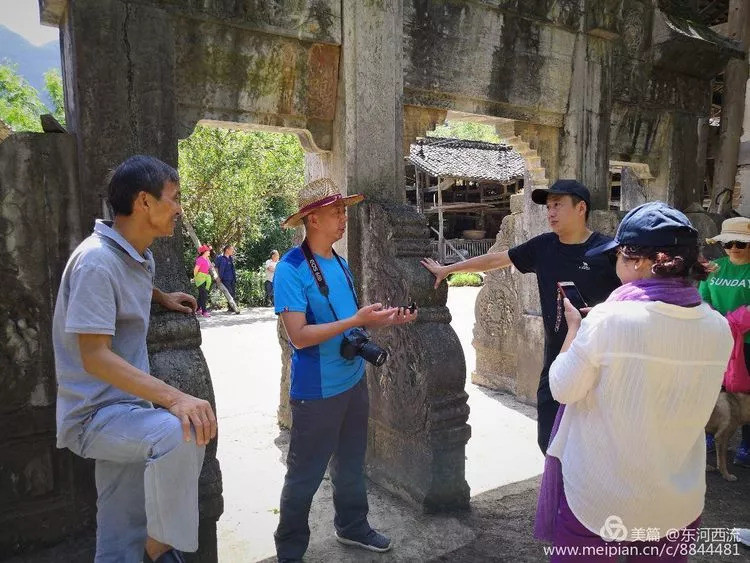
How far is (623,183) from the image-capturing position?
23.1ft

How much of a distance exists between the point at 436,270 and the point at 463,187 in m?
21.9

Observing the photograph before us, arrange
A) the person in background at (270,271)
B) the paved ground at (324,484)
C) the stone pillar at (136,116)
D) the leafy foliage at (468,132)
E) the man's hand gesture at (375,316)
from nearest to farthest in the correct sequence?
the man's hand gesture at (375,316) → the stone pillar at (136,116) → the paved ground at (324,484) → the person in background at (270,271) → the leafy foliage at (468,132)

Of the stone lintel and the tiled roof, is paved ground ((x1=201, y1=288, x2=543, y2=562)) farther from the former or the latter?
the tiled roof

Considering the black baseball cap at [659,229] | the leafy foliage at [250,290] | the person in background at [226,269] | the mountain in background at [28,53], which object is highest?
the mountain in background at [28,53]

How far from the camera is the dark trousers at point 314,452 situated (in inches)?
110

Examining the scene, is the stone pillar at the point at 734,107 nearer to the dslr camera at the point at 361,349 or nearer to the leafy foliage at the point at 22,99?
the dslr camera at the point at 361,349

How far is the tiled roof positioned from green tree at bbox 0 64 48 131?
12.5 meters

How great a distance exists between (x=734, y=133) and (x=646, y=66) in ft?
7.20

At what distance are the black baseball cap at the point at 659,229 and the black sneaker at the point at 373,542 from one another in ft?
7.46

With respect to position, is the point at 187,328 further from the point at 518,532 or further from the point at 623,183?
the point at 623,183

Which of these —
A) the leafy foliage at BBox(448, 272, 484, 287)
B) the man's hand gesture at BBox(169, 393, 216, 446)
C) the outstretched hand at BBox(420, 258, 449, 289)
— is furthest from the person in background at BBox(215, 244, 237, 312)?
the man's hand gesture at BBox(169, 393, 216, 446)

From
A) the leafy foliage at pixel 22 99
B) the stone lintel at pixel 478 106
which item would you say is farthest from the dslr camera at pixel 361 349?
the leafy foliage at pixel 22 99

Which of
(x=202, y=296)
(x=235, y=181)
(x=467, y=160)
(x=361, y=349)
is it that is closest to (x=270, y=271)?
(x=202, y=296)

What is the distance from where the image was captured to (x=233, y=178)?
47.8 feet
